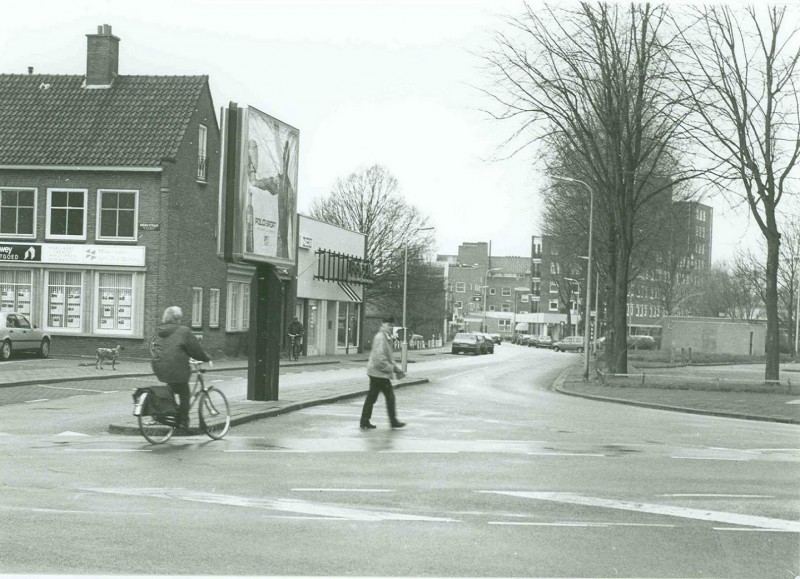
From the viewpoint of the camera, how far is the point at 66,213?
3878 cm

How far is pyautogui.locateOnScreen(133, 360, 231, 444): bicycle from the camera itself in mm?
14070

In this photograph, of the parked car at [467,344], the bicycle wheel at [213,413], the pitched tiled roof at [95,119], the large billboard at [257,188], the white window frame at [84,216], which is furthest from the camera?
the parked car at [467,344]

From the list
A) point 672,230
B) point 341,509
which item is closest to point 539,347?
point 672,230

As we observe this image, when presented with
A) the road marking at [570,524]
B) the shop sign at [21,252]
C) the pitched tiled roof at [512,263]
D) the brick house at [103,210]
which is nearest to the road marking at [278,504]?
the road marking at [570,524]

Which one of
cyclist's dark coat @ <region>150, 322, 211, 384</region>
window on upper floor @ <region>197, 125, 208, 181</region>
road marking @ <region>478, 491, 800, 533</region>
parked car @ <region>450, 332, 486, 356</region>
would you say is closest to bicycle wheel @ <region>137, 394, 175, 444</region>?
cyclist's dark coat @ <region>150, 322, 211, 384</region>

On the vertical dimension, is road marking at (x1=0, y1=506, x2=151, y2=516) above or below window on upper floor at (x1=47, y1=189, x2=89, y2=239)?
below

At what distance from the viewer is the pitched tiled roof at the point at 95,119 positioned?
38406 mm

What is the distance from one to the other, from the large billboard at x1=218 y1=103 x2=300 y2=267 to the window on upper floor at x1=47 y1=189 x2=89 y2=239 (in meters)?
19.2

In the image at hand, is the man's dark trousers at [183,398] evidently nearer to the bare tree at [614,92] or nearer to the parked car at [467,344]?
the bare tree at [614,92]

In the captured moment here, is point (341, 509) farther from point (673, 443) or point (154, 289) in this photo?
point (154, 289)

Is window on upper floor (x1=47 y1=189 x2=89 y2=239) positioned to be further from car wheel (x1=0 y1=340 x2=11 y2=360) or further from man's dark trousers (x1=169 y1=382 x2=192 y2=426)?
man's dark trousers (x1=169 y1=382 x2=192 y2=426)

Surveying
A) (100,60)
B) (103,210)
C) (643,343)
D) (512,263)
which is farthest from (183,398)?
(512,263)

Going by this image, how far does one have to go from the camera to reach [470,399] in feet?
84.0

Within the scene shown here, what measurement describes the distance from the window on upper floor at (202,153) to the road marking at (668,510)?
3206 centimetres
